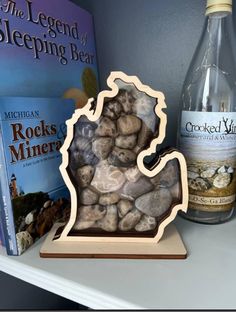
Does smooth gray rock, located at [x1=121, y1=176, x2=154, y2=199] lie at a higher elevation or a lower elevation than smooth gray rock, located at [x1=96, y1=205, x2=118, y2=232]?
higher

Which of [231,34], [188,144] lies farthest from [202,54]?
[188,144]

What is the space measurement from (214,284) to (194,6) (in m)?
0.47

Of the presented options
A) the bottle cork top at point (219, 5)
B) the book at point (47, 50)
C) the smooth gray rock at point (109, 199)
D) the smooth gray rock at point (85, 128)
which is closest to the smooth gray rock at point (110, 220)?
the smooth gray rock at point (109, 199)

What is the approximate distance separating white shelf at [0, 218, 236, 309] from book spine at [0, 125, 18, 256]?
0.02 m

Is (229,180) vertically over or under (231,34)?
under

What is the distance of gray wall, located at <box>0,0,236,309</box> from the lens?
520mm

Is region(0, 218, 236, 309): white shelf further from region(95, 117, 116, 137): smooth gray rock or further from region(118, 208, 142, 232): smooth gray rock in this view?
region(95, 117, 116, 137): smooth gray rock

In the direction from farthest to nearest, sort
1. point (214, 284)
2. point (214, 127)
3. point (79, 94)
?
point (79, 94)
point (214, 127)
point (214, 284)

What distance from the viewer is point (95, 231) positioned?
1.27 ft

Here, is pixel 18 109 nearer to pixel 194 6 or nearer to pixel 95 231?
pixel 95 231

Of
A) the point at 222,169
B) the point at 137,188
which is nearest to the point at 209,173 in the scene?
the point at 222,169

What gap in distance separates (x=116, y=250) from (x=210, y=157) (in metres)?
0.20

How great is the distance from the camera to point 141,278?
31 cm

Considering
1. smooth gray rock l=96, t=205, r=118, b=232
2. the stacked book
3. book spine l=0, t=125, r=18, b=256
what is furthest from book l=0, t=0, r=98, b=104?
smooth gray rock l=96, t=205, r=118, b=232
